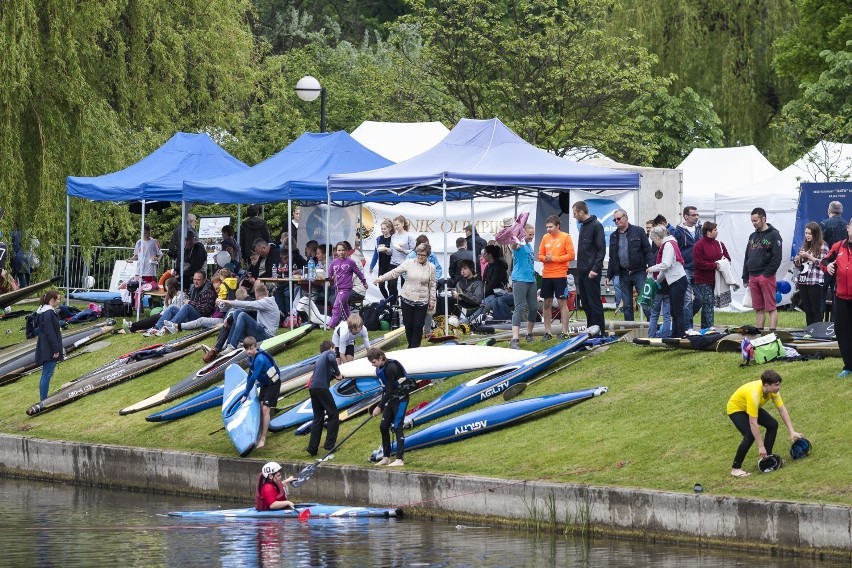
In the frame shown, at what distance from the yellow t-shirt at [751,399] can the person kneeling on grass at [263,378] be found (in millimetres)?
6567

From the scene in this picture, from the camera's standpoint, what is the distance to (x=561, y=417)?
17.8 m

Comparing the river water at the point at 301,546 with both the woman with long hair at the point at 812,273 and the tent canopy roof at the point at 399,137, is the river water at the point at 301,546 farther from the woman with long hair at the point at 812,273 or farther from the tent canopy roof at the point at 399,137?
the tent canopy roof at the point at 399,137

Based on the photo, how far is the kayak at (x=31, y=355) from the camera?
27.4 m

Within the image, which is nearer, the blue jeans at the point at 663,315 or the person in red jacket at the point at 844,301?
the person in red jacket at the point at 844,301

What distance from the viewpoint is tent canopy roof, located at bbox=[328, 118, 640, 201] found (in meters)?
22.2

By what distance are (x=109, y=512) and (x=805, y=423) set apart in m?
7.91

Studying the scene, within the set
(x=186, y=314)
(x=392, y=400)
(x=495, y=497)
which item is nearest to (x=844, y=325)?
(x=495, y=497)

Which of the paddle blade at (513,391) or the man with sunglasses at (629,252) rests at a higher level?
the man with sunglasses at (629,252)

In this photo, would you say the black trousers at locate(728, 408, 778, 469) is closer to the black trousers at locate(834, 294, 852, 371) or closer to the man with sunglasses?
the black trousers at locate(834, 294, 852, 371)

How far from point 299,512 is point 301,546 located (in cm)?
157

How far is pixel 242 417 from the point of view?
1961 cm

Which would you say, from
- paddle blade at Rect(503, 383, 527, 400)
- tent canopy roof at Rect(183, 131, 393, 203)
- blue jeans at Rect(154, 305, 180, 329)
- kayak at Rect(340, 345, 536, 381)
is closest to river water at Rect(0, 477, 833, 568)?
paddle blade at Rect(503, 383, 527, 400)

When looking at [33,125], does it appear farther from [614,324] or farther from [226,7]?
[614,324]

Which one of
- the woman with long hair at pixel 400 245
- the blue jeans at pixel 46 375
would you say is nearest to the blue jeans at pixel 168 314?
the blue jeans at pixel 46 375
